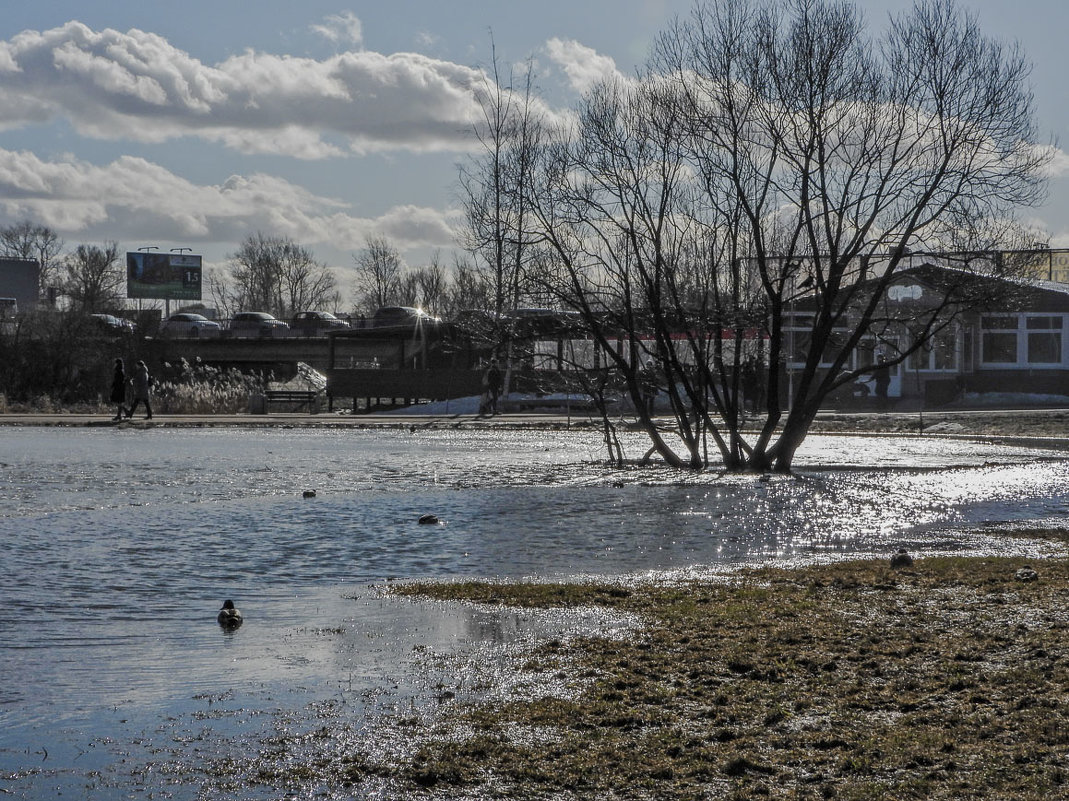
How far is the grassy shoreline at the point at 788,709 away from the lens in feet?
15.1

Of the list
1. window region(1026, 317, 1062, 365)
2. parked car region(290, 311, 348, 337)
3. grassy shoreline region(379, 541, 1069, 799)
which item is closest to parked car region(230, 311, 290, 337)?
parked car region(290, 311, 348, 337)

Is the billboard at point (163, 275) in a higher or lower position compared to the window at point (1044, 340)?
higher

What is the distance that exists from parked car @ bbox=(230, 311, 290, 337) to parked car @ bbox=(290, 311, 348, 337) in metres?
1.01

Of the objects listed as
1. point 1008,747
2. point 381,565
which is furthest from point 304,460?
point 1008,747

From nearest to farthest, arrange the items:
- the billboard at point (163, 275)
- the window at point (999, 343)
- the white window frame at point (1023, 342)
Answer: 1. the white window frame at point (1023, 342)
2. the window at point (999, 343)
3. the billboard at point (163, 275)

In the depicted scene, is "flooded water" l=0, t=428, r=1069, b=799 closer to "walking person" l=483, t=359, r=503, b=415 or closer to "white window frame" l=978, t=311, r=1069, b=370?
"walking person" l=483, t=359, r=503, b=415

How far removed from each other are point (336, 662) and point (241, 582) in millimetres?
3004

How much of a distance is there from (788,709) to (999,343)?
5225 cm

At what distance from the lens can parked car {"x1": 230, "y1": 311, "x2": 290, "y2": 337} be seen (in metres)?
89.2

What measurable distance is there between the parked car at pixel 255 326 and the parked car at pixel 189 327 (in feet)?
4.10

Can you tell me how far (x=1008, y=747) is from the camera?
15.9 ft

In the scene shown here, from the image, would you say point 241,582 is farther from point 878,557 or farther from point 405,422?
point 405,422

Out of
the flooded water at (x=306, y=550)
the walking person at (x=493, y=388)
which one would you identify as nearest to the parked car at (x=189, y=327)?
the walking person at (x=493, y=388)

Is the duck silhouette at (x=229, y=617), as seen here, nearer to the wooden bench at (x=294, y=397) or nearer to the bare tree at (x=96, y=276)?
the wooden bench at (x=294, y=397)
